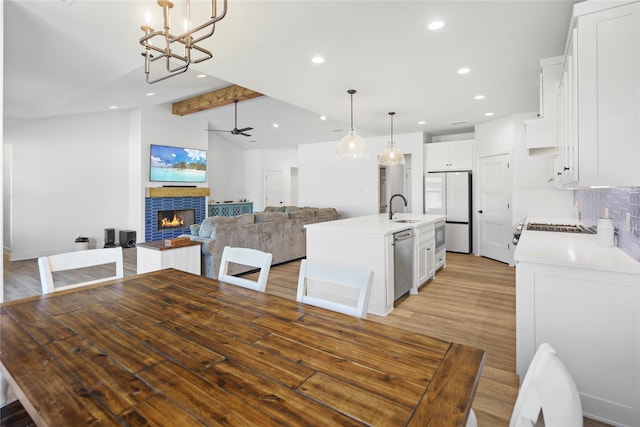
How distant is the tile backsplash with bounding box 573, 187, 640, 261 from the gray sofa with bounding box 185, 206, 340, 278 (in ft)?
12.9

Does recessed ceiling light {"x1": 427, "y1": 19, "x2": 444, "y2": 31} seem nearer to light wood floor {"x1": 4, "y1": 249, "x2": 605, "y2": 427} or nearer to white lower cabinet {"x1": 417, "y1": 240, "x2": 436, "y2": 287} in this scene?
white lower cabinet {"x1": 417, "y1": 240, "x2": 436, "y2": 287}

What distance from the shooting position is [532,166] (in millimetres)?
5176

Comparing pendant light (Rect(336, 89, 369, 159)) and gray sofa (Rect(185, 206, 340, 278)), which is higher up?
pendant light (Rect(336, 89, 369, 159))

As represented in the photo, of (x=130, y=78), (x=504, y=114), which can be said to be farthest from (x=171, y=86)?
(x=504, y=114)

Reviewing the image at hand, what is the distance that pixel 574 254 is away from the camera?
79.6 inches

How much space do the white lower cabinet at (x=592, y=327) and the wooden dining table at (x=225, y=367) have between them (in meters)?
1.25

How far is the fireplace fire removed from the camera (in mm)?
7520

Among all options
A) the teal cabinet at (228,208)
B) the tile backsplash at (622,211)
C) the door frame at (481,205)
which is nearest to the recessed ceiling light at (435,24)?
the tile backsplash at (622,211)

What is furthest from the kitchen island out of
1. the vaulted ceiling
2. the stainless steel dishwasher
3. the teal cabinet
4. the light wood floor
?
the teal cabinet

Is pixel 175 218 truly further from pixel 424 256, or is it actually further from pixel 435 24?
pixel 435 24

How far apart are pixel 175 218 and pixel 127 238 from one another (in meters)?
1.12

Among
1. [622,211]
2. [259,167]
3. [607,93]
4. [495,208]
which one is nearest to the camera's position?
[607,93]

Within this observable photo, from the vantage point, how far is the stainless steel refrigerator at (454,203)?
254 inches

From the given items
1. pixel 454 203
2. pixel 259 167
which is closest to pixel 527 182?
pixel 454 203
